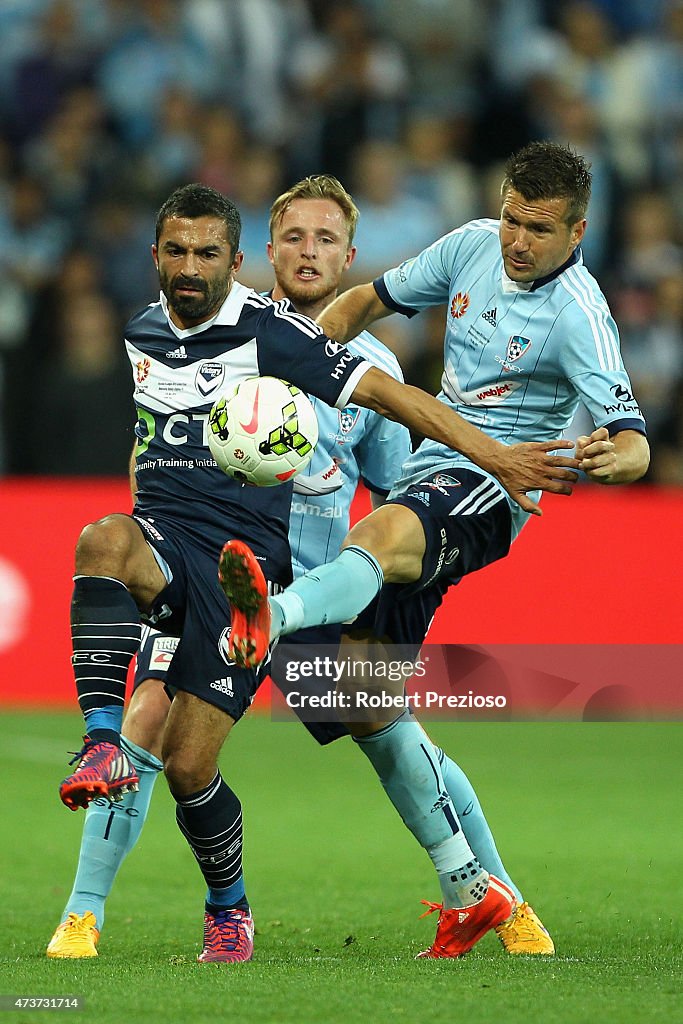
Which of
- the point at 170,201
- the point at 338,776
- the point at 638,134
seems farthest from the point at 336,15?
the point at 170,201

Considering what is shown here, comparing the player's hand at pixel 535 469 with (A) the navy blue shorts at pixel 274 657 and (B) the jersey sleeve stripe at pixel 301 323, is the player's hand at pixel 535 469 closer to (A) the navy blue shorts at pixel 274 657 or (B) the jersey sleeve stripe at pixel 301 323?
(B) the jersey sleeve stripe at pixel 301 323

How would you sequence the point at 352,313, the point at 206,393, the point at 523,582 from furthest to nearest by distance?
the point at 523,582 < the point at 352,313 < the point at 206,393

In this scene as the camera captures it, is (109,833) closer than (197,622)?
No

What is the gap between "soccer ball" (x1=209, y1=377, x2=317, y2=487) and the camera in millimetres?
4625

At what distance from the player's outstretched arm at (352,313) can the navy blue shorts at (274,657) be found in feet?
3.40

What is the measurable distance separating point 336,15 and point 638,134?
2724 mm

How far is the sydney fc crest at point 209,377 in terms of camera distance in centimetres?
488

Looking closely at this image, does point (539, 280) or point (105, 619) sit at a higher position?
point (539, 280)

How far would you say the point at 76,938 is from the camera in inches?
190

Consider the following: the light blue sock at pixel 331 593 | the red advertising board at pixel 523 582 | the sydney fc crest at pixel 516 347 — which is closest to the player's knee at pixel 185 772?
the light blue sock at pixel 331 593

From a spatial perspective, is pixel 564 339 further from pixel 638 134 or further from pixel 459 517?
pixel 638 134

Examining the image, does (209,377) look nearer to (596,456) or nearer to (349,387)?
(349,387)

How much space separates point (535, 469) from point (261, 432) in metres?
0.83
